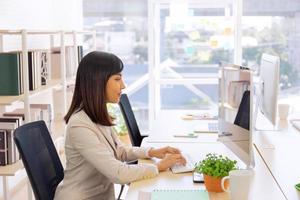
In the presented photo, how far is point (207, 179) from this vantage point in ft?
5.78

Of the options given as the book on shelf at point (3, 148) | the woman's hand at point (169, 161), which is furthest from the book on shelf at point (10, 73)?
the woman's hand at point (169, 161)

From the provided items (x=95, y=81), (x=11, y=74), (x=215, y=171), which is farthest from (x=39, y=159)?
(x=11, y=74)

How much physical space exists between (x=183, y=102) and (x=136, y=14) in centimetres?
128

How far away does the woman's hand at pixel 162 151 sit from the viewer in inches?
88.8

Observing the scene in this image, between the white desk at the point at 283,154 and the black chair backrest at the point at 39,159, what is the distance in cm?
99

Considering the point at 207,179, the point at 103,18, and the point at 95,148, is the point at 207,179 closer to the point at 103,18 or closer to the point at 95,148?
the point at 95,148

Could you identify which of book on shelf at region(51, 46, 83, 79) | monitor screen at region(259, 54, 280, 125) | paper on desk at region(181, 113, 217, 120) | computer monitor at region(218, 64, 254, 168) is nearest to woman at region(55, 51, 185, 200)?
computer monitor at region(218, 64, 254, 168)

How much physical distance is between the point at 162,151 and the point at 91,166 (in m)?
0.40

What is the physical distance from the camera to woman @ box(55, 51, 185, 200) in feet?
6.40

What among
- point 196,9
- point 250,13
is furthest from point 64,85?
point 250,13

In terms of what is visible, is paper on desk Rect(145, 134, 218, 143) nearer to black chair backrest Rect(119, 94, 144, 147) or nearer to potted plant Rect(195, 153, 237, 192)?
black chair backrest Rect(119, 94, 144, 147)

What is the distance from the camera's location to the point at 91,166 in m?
2.06

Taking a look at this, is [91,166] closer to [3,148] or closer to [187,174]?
[187,174]

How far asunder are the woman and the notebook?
0.21 metres
